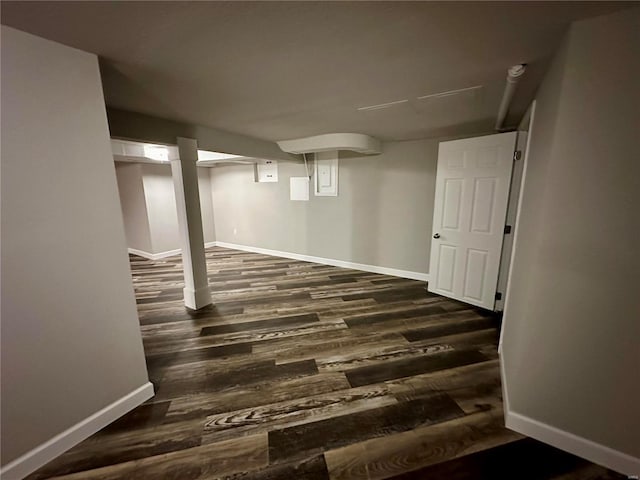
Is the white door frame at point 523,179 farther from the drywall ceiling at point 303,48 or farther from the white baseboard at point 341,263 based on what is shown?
the white baseboard at point 341,263

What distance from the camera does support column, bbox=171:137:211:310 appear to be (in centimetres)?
279

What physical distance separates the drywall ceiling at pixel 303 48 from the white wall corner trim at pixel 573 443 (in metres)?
2.07

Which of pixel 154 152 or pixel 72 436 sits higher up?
pixel 154 152

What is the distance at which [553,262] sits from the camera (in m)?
1.29

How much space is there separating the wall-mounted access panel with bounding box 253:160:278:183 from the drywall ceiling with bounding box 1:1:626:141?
2968 mm

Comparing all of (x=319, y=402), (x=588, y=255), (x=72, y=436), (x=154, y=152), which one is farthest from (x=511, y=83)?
(x=154, y=152)

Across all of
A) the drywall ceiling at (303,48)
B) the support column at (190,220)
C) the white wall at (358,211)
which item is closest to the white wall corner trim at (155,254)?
the white wall at (358,211)

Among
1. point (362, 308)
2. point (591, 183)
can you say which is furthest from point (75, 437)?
point (591, 183)

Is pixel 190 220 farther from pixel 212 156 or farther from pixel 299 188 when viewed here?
pixel 299 188

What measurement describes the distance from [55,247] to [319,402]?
1.79 meters

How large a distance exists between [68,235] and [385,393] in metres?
2.18

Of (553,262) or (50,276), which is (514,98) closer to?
(553,262)

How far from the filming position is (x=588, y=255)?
3.95 ft

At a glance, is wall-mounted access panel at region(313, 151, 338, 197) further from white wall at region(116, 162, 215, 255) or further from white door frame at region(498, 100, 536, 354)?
white wall at region(116, 162, 215, 255)
